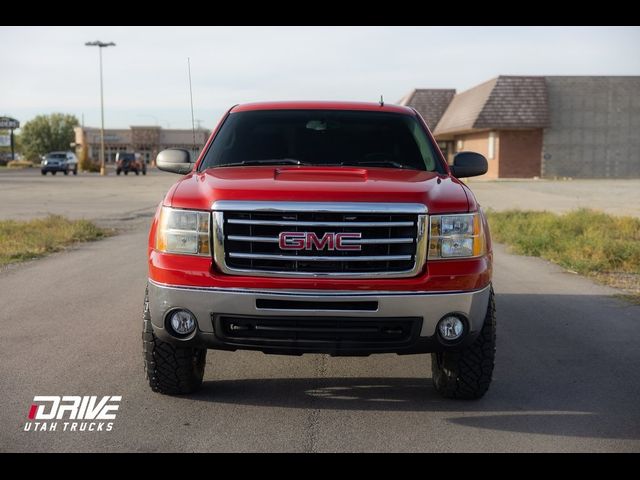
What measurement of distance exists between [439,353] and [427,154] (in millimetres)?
1756

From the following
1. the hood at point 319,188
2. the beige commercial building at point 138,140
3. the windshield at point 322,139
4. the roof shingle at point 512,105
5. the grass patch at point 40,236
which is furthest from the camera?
the beige commercial building at point 138,140

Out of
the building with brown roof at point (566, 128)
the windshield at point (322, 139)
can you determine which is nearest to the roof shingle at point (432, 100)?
the building with brown roof at point (566, 128)

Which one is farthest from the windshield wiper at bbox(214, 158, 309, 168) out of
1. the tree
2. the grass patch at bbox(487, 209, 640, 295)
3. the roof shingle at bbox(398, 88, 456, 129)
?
the tree

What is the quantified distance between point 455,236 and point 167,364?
1806 mm

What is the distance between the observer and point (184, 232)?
14.5ft

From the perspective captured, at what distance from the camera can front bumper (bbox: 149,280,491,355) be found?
4199 mm

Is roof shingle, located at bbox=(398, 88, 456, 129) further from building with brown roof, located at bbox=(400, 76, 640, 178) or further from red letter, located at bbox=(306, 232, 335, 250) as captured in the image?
red letter, located at bbox=(306, 232, 335, 250)

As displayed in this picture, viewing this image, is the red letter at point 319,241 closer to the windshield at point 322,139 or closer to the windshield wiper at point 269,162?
the windshield wiper at point 269,162

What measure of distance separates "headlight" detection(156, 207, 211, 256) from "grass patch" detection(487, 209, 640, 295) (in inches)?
230

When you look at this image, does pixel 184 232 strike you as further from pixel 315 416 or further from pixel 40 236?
pixel 40 236

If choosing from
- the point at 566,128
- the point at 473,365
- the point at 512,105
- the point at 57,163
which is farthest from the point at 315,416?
the point at 57,163

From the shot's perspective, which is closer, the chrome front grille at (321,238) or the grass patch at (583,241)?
the chrome front grille at (321,238)

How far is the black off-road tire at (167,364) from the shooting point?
182 inches

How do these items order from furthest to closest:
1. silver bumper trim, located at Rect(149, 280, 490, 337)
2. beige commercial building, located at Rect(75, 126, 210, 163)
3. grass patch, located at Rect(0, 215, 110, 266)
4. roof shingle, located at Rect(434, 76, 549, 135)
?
beige commercial building, located at Rect(75, 126, 210, 163) < roof shingle, located at Rect(434, 76, 549, 135) < grass patch, located at Rect(0, 215, 110, 266) < silver bumper trim, located at Rect(149, 280, 490, 337)
